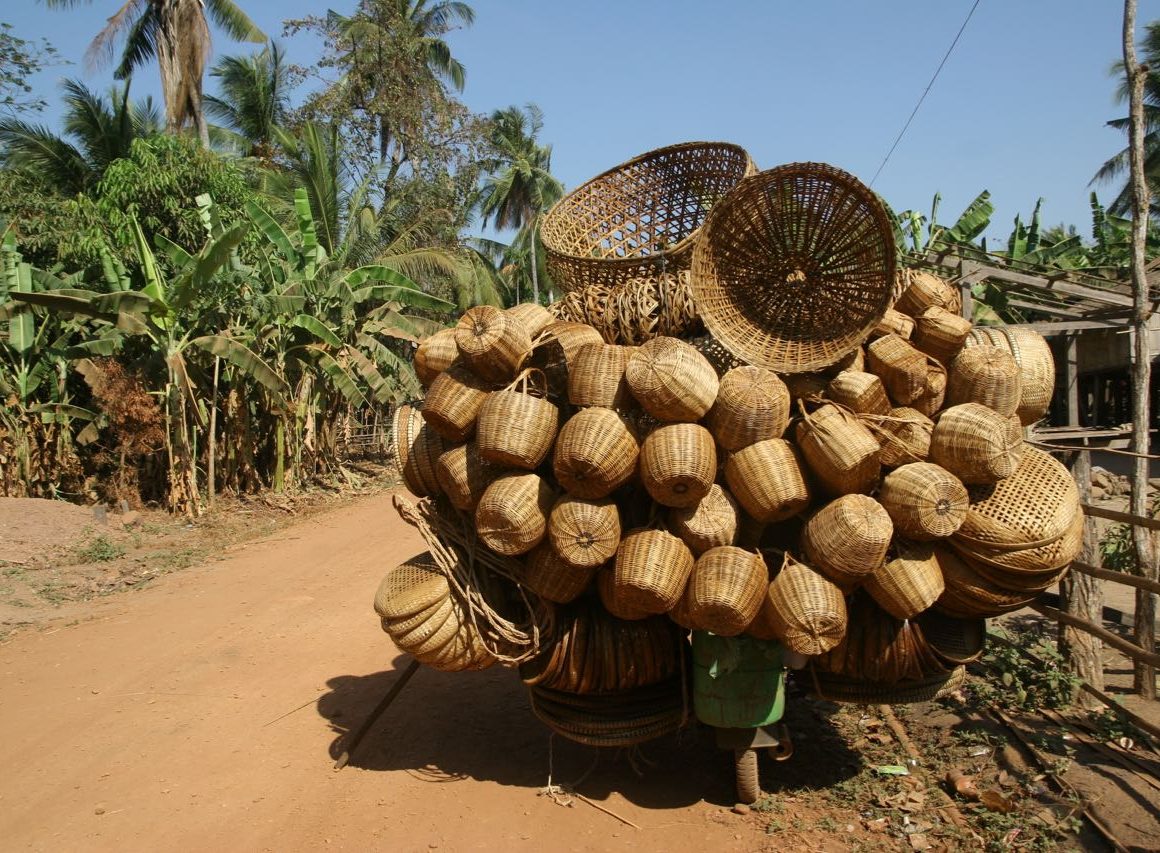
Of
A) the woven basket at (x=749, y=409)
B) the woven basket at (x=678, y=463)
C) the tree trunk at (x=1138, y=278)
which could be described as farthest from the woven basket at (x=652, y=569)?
the tree trunk at (x=1138, y=278)

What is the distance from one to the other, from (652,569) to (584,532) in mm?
320

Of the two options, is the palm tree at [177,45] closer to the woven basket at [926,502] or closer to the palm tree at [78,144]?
the palm tree at [78,144]

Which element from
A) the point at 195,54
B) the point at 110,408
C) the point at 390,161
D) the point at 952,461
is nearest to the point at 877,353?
the point at 952,461

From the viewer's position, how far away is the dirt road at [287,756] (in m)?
3.99

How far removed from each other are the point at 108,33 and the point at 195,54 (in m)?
2.29

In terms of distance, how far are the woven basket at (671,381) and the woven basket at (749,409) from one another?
70 millimetres

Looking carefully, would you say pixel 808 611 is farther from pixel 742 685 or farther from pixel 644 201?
pixel 644 201

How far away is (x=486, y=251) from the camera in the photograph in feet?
115

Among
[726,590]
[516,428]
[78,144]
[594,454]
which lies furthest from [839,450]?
[78,144]

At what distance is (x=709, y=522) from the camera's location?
3.53 metres

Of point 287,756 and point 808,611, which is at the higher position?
point 808,611

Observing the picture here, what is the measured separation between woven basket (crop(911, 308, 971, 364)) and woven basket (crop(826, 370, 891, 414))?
0.44 m

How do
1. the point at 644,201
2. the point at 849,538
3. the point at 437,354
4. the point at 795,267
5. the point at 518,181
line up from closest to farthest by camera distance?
the point at 849,538 < the point at 795,267 < the point at 437,354 < the point at 644,201 < the point at 518,181

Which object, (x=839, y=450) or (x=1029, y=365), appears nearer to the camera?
(x=839, y=450)
